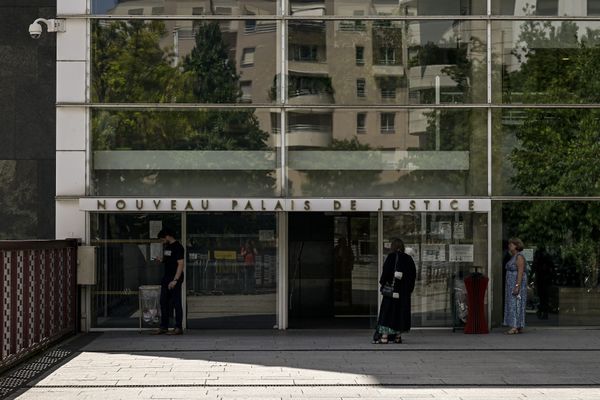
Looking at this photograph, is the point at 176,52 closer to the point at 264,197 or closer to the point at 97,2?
the point at 97,2

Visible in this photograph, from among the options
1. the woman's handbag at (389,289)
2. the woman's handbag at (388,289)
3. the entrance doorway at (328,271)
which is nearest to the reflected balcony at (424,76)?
the entrance doorway at (328,271)

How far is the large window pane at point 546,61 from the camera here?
60.5ft

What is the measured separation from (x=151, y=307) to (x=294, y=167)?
3372 millimetres

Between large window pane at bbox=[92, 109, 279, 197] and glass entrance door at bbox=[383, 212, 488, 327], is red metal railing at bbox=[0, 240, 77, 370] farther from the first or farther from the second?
glass entrance door at bbox=[383, 212, 488, 327]

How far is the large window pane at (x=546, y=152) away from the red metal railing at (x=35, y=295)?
7.31 metres

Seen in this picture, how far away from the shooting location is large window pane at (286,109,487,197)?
18.2m

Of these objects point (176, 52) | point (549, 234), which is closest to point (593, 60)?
point (549, 234)

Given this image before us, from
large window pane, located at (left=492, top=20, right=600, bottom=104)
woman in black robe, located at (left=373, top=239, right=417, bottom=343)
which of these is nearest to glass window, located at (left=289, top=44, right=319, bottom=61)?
large window pane, located at (left=492, top=20, right=600, bottom=104)

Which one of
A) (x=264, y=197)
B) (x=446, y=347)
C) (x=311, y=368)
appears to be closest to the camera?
(x=311, y=368)

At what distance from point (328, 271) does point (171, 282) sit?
138 inches

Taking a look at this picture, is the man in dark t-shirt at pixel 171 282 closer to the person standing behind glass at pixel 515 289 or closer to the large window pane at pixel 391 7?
the large window pane at pixel 391 7

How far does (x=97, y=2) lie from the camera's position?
18.3 metres

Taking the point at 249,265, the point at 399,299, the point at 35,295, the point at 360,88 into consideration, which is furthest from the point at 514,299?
the point at 35,295

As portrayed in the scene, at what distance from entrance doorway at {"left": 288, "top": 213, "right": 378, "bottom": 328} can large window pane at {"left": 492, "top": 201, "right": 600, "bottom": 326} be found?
243 cm
